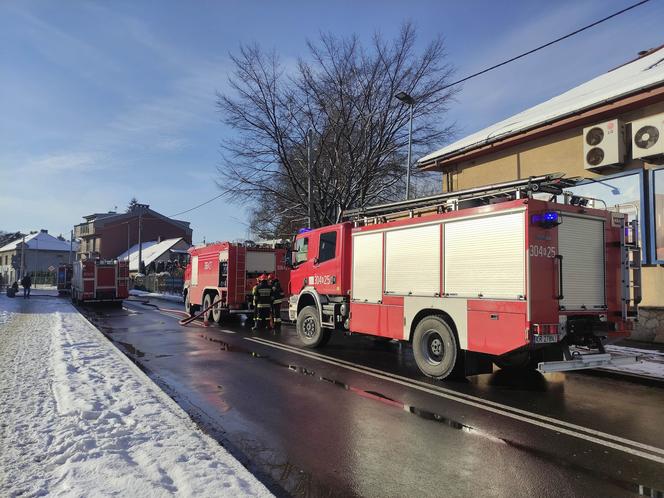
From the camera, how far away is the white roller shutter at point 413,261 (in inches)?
309

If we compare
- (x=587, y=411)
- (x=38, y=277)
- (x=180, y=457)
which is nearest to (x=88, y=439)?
(x=180, y=457)

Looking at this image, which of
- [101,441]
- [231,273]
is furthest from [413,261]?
[231,273]

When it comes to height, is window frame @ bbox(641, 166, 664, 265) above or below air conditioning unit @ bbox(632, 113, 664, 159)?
below

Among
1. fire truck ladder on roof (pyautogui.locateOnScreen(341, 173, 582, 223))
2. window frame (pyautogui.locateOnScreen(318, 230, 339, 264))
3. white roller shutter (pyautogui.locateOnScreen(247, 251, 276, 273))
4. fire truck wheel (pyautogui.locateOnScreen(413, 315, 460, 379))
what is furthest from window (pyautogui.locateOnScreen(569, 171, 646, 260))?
white roller shutter (pyautogui.locateOnScreen(247, 251, 276, 273))

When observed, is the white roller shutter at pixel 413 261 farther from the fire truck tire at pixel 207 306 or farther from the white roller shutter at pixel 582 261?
the fire truck tire at pixel 207 306

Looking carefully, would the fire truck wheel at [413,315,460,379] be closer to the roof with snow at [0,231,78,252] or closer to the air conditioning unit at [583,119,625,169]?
the air conditioning unit at [583,119,625,169]

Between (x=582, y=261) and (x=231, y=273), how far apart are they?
11.4m

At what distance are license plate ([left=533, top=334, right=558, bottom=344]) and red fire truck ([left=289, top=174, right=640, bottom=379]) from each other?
14 mm

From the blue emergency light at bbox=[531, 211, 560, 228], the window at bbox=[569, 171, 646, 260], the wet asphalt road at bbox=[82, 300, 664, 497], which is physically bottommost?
the wet asphalt road at bbox=[82, 300, 664, 497]

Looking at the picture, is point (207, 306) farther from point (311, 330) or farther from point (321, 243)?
point (321, 243)

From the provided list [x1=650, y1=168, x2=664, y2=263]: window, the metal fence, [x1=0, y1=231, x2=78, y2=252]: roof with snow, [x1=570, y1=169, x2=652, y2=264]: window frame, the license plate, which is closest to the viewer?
the license plate

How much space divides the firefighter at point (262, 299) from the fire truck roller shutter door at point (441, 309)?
7131 millimetres

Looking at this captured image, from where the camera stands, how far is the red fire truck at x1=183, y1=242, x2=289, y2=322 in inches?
634

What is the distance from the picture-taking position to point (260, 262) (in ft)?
55.3
